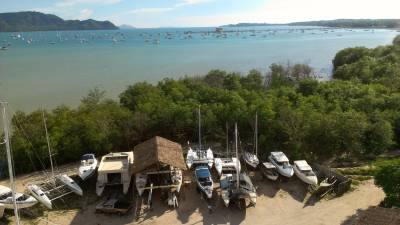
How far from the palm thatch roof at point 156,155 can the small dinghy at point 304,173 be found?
7.42 meters

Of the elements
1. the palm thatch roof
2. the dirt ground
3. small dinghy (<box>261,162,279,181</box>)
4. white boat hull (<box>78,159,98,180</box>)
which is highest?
the palm thatch roof

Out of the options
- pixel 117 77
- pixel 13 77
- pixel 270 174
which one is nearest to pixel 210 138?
pixel 270 174

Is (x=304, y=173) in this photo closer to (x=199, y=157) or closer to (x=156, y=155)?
(x=199, y=157)

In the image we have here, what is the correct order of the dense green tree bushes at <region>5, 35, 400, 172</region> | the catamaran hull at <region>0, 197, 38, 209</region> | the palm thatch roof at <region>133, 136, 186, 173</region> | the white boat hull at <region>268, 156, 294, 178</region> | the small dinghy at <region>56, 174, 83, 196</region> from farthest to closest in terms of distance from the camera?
the dense green tree bushes at <region>5, 35, 400, 172</region> < the white boat hull at <region>268, 156, 294, 178</region> < the small dinghy at <region>56, 174, 83, 196</region> < the palm thatch roof at <region>133, 136, 186, 173</region> < the catamaran hull at <region>0, 197, 38, 209</region>

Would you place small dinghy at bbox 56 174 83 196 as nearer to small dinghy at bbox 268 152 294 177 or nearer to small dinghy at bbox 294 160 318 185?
small dinghy at bbox 268 152 294 177

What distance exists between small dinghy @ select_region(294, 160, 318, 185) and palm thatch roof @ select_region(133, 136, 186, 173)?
24.3 feet

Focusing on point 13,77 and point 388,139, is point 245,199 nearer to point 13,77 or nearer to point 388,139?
point 388,139

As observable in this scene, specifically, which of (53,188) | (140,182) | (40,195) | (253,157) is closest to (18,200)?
(40,195)

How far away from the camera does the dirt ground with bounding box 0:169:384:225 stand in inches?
816

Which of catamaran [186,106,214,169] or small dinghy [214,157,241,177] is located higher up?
catamaran [186,106,214,169]

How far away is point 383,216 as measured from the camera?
1669cm

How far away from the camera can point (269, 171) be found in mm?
25312

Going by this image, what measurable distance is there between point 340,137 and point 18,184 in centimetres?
2268

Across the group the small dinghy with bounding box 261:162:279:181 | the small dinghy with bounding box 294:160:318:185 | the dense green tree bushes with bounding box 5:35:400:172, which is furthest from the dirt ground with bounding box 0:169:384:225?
the dense green tree bushes with bounding box 5:35:400:172
